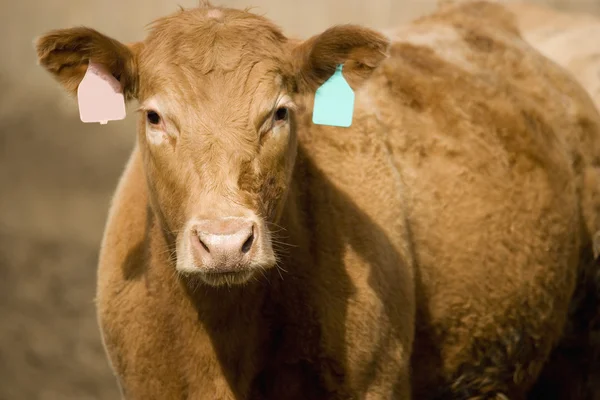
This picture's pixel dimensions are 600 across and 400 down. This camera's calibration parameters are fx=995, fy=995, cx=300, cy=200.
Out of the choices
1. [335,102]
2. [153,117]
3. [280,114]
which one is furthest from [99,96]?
[335,102]

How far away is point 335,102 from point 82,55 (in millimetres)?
990

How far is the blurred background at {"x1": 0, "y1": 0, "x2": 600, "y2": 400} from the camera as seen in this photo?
300 inches

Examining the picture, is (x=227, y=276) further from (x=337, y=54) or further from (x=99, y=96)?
(x=337, y=54)

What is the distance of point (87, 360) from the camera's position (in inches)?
301

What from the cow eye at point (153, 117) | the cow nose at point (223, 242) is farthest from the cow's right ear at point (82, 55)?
the cow nose at point (223, 242)

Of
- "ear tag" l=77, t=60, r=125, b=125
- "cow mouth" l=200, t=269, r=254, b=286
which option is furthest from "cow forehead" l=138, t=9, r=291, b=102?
"cow mouth" l=200, t=269, r=254, b=286

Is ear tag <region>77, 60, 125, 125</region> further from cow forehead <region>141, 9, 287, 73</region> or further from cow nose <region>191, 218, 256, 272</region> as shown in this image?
cow nose <region>191, 218, 256, 272</region>

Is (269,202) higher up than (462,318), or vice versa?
(269,202)

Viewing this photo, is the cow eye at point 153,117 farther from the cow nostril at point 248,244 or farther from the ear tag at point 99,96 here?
the cow nostril at point 248,244

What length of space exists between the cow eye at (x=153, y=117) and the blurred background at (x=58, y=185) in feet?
13.0

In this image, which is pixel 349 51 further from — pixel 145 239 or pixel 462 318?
pixel 462 318

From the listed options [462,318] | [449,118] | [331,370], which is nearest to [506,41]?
[449,118]

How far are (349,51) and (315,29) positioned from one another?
7.89 metres

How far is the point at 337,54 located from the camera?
3887 millimetres
